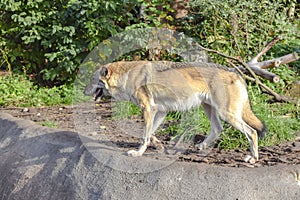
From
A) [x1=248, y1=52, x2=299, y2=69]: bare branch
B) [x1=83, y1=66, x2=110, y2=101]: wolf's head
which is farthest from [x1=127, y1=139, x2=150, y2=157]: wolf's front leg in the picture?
[x1=248, y1=52, x2=299, y2=69]: bare branch

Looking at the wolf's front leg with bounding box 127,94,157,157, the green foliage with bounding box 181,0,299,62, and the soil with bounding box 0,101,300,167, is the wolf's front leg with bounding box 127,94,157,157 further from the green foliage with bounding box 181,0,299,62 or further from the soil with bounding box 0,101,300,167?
the green foliage with bounding box 181,0,299,62

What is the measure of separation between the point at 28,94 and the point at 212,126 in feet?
15.1

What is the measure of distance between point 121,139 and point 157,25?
367 centimetres

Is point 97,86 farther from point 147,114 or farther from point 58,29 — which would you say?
point 58,29

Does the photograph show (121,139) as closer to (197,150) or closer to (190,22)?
(197,150)

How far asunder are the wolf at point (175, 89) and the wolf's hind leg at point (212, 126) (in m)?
0.02

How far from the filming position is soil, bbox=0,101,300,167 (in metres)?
5.29

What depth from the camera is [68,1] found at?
989 centimetres

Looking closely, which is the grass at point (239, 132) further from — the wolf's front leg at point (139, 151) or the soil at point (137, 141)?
the wolf's front leg at point (139, 151)

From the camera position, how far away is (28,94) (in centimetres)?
932

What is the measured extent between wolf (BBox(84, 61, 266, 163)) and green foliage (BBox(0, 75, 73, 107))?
352 centimetres

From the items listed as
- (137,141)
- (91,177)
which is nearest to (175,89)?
(137,141)

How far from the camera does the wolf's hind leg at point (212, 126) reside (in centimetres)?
566

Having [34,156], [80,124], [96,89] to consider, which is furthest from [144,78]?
[80,124]
